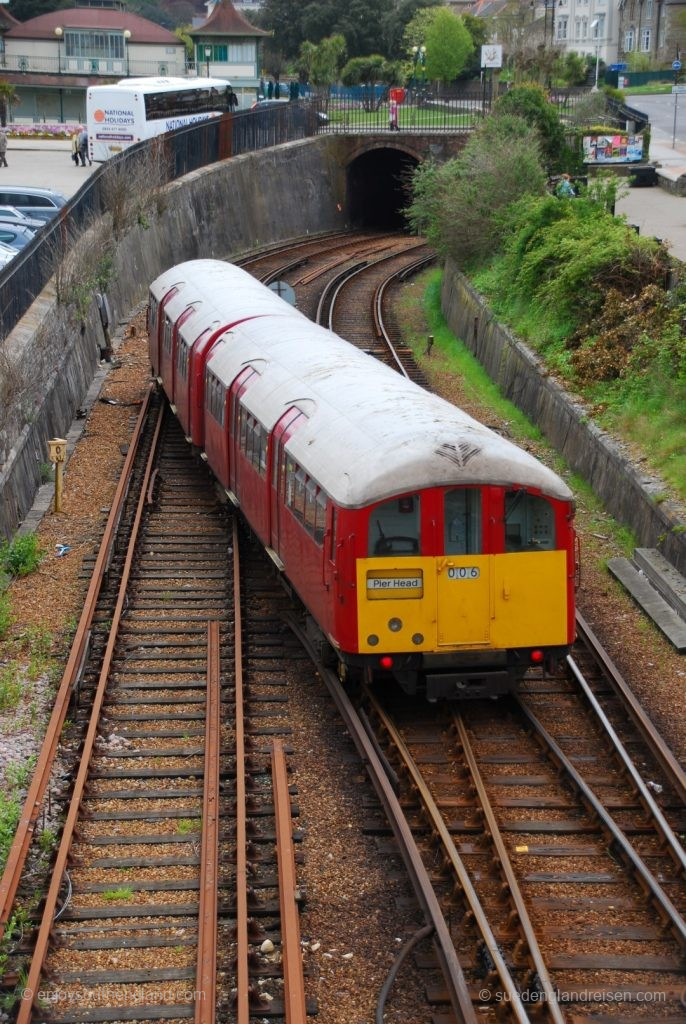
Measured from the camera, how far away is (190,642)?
1382 centimetres

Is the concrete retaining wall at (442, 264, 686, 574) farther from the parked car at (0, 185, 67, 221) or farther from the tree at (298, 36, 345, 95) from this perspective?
the tree at (298, 36, 345, 95)

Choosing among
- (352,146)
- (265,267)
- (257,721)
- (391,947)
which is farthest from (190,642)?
(352,146)

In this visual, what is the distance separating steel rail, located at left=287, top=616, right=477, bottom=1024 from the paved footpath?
1744cm

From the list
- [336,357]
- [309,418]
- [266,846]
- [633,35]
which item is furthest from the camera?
[633,35]

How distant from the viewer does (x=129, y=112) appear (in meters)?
46.1

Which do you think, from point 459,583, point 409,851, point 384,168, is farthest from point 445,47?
point 409,851

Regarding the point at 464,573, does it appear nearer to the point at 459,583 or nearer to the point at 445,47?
the point at 459,583

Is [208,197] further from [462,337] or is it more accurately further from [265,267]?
[462,337]

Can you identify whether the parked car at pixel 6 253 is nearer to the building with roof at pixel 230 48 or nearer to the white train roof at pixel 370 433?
the white train roof at pixel 370 433

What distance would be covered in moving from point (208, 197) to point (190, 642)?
103 ft

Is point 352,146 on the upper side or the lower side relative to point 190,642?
upper

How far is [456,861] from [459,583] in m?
2.81

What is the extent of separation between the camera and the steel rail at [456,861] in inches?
309

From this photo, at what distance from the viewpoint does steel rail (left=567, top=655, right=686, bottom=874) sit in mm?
9602
